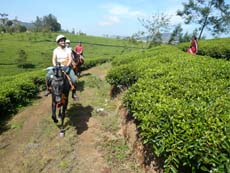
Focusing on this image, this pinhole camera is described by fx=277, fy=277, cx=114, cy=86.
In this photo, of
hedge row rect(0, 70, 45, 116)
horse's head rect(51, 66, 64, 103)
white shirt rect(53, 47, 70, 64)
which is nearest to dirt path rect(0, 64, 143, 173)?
hedge row rect(0, 70, 45, 116)

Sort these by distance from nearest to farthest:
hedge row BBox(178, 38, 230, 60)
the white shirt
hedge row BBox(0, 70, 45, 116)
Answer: the white shirt → hedge row BBox(0, 70, 45, 116) → hedge row BBox(178, 38, 230, 60)

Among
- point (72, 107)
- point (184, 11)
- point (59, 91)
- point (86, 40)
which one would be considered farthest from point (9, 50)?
point (59, 91)

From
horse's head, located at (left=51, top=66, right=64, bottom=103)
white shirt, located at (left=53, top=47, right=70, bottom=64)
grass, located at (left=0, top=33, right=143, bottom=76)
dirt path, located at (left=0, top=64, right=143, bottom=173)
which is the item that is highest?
white shirt, located at (left=53, top=47, right=70, bottom=64)

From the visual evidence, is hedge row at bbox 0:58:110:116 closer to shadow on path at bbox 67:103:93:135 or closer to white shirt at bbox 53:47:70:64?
shadow on path at bbox 67:103:93:135

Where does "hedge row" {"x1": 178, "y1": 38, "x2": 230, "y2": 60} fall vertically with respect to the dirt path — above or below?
above

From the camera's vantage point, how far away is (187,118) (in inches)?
179

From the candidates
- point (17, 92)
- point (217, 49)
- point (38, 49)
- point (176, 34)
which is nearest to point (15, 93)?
point (17, 92)

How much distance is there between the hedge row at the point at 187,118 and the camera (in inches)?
148

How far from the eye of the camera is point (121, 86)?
34.9ft

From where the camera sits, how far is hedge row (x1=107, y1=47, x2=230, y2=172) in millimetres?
3771

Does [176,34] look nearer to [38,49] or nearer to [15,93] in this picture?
[38,49]

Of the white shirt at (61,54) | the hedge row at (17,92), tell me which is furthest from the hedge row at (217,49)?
the white shirt at (61,54)

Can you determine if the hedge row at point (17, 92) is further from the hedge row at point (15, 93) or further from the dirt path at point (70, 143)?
the dirt path at point (70, 143)

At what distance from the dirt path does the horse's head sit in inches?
54.1
